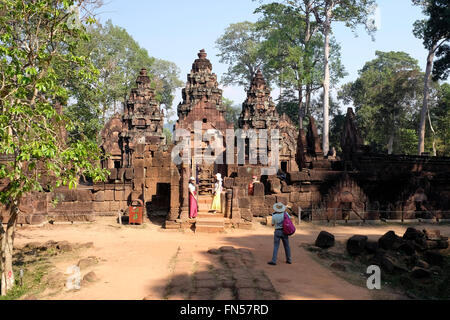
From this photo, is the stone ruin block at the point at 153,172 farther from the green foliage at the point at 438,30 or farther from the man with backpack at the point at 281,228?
the green foliage at the point at 438,30


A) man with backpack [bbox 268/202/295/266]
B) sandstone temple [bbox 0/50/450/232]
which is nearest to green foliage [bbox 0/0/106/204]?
man with backpack [bbox 268/202/295/266]

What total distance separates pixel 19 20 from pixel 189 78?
22437 mm

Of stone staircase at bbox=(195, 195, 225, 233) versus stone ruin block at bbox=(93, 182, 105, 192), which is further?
stone ruin block at bbox=(93, 182, 105, 192)

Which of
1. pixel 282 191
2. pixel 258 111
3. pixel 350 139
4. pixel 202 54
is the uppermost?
pixel 202 54

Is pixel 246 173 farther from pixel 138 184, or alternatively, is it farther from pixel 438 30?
pixel 438 30

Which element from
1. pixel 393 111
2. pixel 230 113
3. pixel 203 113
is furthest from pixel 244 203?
pixel 230 113

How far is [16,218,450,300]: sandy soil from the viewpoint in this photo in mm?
6469

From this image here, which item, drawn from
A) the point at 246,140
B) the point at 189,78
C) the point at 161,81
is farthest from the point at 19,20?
the point at 161,81

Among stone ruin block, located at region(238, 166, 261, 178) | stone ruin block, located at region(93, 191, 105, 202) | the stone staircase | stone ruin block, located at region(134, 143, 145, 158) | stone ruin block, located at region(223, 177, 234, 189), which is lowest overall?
the stone staircase

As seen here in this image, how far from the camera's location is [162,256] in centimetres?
876

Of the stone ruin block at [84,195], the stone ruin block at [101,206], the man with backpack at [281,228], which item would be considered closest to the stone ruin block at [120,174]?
the stone ruin block at [101,206]

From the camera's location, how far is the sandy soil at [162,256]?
6469 mm

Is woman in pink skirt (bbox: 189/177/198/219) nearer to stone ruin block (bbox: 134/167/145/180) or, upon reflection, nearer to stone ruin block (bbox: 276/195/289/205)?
stone ruin block (bbox: 134/167/145/180)

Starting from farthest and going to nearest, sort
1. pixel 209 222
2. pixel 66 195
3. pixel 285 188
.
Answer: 1. pixel 285 188
2. pixel 66 195
3. pixel 209 222
